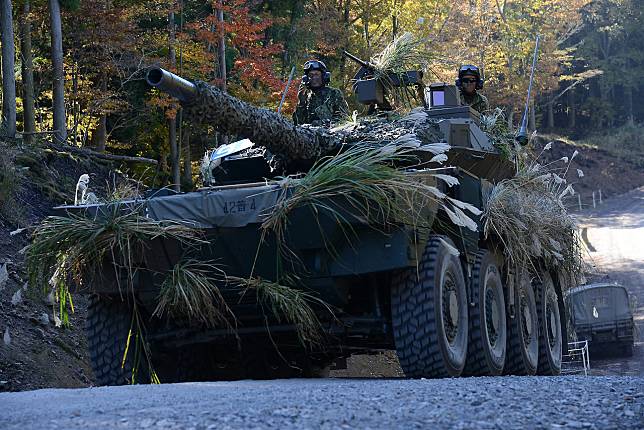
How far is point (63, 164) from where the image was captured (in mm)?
17578

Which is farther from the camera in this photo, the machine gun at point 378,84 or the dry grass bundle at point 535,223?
the machine gun at point 378,84

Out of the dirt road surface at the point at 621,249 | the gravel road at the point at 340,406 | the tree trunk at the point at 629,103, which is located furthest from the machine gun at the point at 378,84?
the tree trunk at the point at 629,103

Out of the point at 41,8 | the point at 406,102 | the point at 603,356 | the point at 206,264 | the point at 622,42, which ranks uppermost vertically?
the point at 622,42

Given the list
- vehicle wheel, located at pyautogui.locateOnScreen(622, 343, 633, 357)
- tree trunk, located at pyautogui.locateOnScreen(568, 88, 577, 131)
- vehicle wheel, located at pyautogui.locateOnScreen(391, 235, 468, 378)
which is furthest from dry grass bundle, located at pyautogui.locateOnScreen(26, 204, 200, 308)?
tree trunk, located at pyautogui.locateOnScreen(568, 88, 577, 131)

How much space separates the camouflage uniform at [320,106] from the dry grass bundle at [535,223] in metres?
1.60

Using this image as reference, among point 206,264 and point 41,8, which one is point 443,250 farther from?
point 41,8

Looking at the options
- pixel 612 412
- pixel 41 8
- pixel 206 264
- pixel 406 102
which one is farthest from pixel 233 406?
pixel 41 8

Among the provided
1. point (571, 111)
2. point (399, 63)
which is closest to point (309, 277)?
point (399, 63)

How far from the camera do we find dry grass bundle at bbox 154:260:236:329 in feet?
28.7

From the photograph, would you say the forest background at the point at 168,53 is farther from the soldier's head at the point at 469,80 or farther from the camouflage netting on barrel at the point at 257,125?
the camouflage netting on barrel at the point at 257,125

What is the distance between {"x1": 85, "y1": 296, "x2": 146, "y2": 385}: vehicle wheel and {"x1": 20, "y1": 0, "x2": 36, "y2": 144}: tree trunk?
Result: 9602mm

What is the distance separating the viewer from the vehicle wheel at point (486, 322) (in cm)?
1015

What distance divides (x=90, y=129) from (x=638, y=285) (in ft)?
50.9

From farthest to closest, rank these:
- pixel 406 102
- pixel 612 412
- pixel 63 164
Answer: pixel 63 164
pixel 406 102
pixel 612 412
